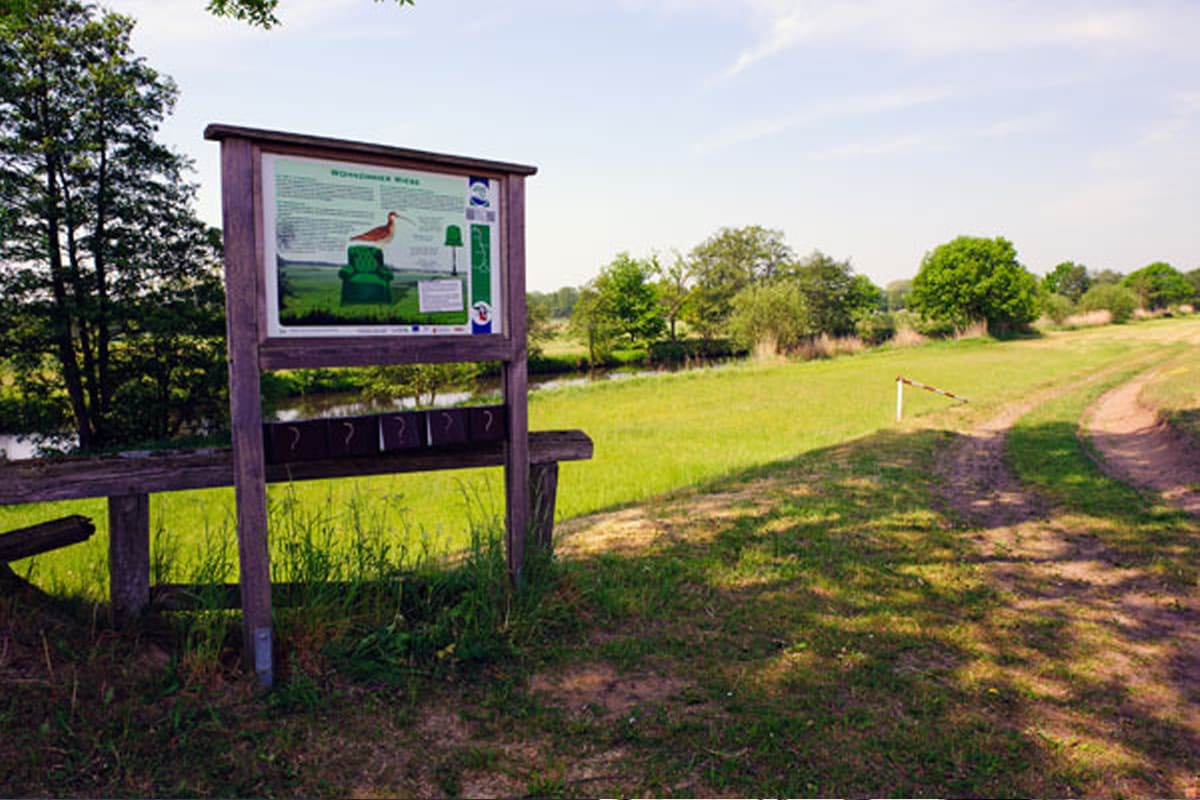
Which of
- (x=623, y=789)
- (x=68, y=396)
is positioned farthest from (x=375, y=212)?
(x=68, y=396)

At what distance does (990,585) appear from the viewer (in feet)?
20.3

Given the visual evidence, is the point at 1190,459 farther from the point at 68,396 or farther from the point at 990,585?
the point at 68,396

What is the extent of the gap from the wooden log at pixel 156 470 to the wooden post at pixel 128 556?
4.8 inches

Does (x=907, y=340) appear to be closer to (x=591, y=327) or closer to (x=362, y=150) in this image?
(x=591, y=327)

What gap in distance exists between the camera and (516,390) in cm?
474

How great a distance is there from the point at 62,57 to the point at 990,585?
114 feet

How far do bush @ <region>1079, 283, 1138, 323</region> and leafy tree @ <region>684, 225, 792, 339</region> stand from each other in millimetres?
35041

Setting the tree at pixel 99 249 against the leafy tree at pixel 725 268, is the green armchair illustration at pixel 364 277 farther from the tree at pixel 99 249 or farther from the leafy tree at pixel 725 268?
the leafy tree at pixel 725 268

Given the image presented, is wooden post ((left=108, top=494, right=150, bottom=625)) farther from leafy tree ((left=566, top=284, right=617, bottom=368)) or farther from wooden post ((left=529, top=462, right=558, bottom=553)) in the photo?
leafy tree ((left=566, top=284, right=617, bottom=368))

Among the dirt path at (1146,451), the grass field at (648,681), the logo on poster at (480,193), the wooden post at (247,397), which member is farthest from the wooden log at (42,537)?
the dirt path at (1146,451)

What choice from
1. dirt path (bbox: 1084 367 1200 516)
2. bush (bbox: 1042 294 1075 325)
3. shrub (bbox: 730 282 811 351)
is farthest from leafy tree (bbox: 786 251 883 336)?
dirt path (bbox: 1084 367 1200 516)

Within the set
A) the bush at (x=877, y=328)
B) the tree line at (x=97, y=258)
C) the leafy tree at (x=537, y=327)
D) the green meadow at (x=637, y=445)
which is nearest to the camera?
the green meadow at (x=637, y=445)

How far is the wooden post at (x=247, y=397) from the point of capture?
367cm

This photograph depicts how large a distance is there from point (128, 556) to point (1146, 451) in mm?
15026
